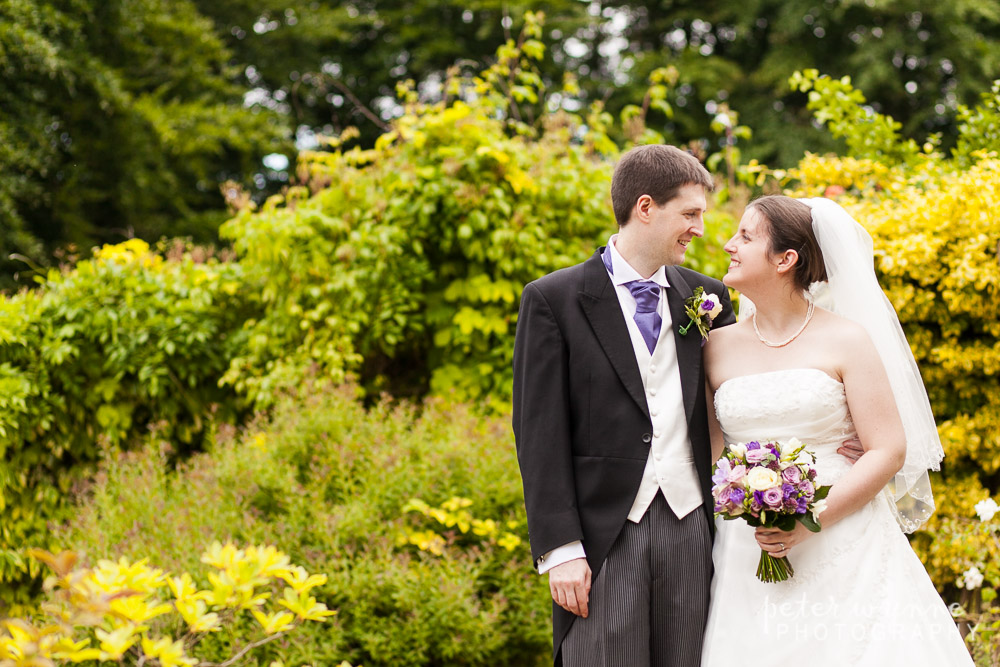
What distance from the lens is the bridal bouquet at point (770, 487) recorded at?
2.14 m

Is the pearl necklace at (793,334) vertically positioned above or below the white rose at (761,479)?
above

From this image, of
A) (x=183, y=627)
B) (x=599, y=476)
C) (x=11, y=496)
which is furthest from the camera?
(x=11, y=496)

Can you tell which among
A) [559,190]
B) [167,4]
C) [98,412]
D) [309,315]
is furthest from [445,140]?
[167,4]

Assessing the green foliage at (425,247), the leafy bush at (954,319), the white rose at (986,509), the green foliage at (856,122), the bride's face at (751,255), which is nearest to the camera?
the bride's face at (751,255)

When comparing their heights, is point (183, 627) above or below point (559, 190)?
below

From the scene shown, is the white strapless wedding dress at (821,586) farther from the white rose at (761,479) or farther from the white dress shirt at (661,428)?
the white rose at (761,479)

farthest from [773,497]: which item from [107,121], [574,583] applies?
[107,121]

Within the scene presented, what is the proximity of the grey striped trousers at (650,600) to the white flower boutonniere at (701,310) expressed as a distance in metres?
0.52

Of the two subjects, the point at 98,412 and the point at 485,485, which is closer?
the point at 485,485

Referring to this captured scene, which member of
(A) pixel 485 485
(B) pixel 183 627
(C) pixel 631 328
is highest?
(C) pixel 631 328

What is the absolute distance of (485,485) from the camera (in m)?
4.18

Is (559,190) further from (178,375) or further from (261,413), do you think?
(178,375)

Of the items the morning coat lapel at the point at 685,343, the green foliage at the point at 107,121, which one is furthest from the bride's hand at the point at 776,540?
the green foliage at the point at 107,121

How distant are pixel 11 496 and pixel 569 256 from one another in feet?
11.9
